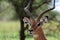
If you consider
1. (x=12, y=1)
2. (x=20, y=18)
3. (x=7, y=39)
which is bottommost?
(x=7, y=39)

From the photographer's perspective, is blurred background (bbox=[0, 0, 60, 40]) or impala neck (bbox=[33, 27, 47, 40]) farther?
blurred background (bbox=[0, 0, 60, 40])

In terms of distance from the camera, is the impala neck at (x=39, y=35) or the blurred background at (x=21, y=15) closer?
the impala neck at (x=39, y=35)

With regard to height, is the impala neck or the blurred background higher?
the blurred background

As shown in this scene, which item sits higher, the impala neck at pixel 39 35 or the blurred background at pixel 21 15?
the blurred background at pixel 21 15

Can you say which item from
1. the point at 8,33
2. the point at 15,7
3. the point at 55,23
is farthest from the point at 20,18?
the point at 8,33

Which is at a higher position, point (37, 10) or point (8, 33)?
point (37, 10)

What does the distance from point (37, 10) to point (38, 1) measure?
290 mm

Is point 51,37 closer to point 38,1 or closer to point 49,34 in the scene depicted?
point 49,34

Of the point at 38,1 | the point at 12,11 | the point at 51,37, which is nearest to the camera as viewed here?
the point at 38,1

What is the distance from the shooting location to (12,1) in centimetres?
883

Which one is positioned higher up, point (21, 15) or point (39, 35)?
point (21, 15)

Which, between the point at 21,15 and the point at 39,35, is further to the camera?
the point at 21,15

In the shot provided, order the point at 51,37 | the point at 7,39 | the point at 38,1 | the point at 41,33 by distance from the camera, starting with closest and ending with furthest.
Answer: the point at 41,33 < the point at 38,1 < the point at 7,39 < the point at 51,37

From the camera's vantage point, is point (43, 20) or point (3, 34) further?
point (3, 34)
